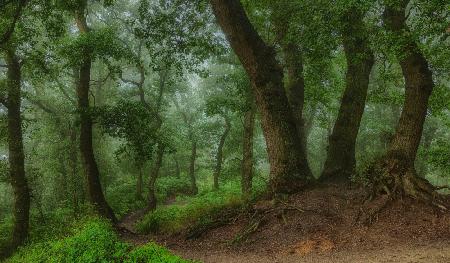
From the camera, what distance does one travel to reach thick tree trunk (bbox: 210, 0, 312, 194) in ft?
35.6

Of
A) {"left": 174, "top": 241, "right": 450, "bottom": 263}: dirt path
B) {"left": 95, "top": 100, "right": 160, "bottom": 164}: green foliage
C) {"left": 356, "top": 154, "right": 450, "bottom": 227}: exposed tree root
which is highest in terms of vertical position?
{"left": 95, "top": 100, "right": 160, "bottom": 164}: green foliage

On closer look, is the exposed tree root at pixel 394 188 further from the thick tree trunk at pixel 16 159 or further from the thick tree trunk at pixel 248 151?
the thick tree trunk at pixel 16 159

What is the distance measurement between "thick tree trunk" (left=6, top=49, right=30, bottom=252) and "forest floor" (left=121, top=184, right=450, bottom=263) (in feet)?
21.0

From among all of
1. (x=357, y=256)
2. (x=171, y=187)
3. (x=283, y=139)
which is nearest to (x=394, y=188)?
(x=357, y=256)

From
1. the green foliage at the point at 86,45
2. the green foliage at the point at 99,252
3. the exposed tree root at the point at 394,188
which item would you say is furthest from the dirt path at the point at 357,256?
the green foliage at the point at 86,45

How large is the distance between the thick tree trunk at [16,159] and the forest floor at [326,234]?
6.39 m

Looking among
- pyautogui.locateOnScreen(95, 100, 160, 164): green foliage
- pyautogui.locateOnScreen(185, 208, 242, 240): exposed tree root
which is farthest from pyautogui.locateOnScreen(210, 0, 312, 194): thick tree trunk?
pyautogui.locateOnScreen(95, 100, 160, 164): green foliage

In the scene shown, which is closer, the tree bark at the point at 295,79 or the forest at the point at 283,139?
the forest at the point at 283,139

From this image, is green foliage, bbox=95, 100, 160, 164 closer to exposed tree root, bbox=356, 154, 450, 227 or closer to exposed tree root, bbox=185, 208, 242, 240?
exposed tree root, bbox=185, 208, 242, 240

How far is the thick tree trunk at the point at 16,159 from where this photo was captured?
14.2 metres

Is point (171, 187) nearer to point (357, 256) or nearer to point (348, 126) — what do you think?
point (348, 126)

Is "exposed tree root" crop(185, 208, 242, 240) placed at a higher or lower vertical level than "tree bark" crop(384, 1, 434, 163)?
lower

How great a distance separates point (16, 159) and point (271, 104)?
9.69 meters

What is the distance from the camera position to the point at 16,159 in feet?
47.7
